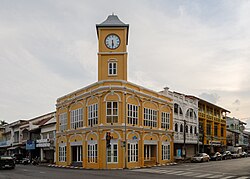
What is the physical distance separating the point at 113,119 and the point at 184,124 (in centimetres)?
1826

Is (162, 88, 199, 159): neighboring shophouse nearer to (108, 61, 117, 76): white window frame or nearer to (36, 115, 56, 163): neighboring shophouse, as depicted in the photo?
(108, 61, 117, 76): white window frame

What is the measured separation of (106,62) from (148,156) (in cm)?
1333

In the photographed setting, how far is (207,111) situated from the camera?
7038 centimetres

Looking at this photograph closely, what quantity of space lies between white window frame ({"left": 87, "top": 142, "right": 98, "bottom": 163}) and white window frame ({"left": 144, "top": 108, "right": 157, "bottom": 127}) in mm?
7456

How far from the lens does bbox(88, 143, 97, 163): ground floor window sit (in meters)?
41.1

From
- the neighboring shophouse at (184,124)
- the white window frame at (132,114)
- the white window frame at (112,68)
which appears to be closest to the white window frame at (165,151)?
the neighboring shophouse at (184,124)

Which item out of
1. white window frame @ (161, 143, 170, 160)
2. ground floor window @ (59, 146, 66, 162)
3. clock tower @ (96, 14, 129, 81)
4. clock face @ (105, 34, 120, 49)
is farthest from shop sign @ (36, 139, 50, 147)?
clock face @ (105, 34, 120, 49)

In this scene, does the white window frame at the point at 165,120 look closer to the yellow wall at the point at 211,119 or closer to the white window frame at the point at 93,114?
the white window frame at the point at 93,114

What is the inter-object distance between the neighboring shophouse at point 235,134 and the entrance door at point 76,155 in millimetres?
44624

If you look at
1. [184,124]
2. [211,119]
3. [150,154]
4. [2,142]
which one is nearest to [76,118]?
[150,154]

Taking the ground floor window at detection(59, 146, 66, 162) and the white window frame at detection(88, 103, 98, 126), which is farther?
the ground floor window at detection(59, 146, 66, 162)

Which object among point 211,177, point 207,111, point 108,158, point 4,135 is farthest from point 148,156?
point 4,135

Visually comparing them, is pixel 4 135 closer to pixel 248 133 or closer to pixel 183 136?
pixel 183 136

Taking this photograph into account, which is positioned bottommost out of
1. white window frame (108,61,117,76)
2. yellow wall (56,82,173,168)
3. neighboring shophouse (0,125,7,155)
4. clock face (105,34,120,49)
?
A: neighboring shophouse (0,125,7,155)
